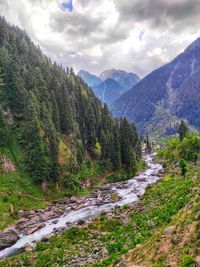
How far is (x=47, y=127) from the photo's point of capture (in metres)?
110

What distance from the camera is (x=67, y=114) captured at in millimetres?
132625

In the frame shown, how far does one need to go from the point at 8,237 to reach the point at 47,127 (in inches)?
2229

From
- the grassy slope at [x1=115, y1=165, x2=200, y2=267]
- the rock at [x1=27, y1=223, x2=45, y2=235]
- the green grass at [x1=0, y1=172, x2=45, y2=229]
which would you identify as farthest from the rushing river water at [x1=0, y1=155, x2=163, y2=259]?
the grassy slope at [x1=115, y1=165, x2=200, y2=267]

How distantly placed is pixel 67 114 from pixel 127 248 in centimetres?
10180

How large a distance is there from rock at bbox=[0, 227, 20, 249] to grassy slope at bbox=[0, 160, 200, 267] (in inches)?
449

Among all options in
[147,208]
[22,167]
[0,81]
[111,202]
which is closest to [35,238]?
[147,208]

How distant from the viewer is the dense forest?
97500 millimetres

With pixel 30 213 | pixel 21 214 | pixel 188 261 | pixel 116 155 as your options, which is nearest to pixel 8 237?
pixel 21 214

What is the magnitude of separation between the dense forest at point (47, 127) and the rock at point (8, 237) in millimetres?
30067

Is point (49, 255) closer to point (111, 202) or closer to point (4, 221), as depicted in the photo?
point (4, 221)

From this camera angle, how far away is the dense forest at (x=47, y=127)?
320 ft

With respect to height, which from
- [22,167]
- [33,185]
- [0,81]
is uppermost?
[0,81]

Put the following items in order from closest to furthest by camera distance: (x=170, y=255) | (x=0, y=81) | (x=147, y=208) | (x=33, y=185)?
(x=170, y=255), (x=147, y=208), (x=33, y=185), (x=0, y=81)

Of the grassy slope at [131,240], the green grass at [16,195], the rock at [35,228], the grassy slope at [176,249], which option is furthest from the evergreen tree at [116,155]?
the grassy slope at [176,249]
